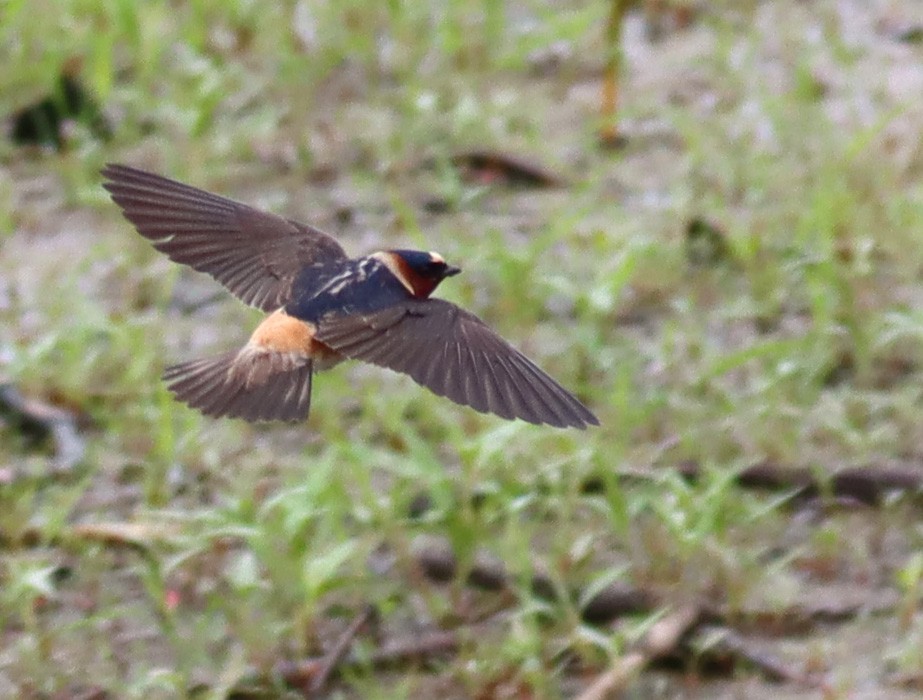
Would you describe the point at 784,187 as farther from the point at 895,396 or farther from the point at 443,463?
the point at 443,463

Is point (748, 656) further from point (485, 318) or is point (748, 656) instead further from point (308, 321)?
point (485, 318)

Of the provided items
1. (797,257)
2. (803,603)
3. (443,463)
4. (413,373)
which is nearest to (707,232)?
(797,257)

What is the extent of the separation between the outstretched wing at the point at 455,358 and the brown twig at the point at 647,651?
714 mm

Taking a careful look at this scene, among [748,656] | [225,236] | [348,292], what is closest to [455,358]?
[348,292]

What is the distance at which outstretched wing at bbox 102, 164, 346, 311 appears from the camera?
3.13 metres

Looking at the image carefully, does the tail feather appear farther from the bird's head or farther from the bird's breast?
the bird's head

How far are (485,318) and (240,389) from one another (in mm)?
1467

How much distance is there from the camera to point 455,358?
278 centimetres

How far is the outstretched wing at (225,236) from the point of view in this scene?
10.3 feet

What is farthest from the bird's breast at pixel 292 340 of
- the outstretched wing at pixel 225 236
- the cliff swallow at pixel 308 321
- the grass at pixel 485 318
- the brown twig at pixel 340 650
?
the brown twig at pixel 340 650

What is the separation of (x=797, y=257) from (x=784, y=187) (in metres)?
0.43

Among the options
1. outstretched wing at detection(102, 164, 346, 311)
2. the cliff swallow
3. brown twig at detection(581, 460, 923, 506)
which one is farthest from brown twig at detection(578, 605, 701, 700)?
outstretched wing at detection(102, 164, 346, 311)

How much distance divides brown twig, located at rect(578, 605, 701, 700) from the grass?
4cm

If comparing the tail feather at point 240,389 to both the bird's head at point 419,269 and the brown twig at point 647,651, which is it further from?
the brown twig at point 647,651
